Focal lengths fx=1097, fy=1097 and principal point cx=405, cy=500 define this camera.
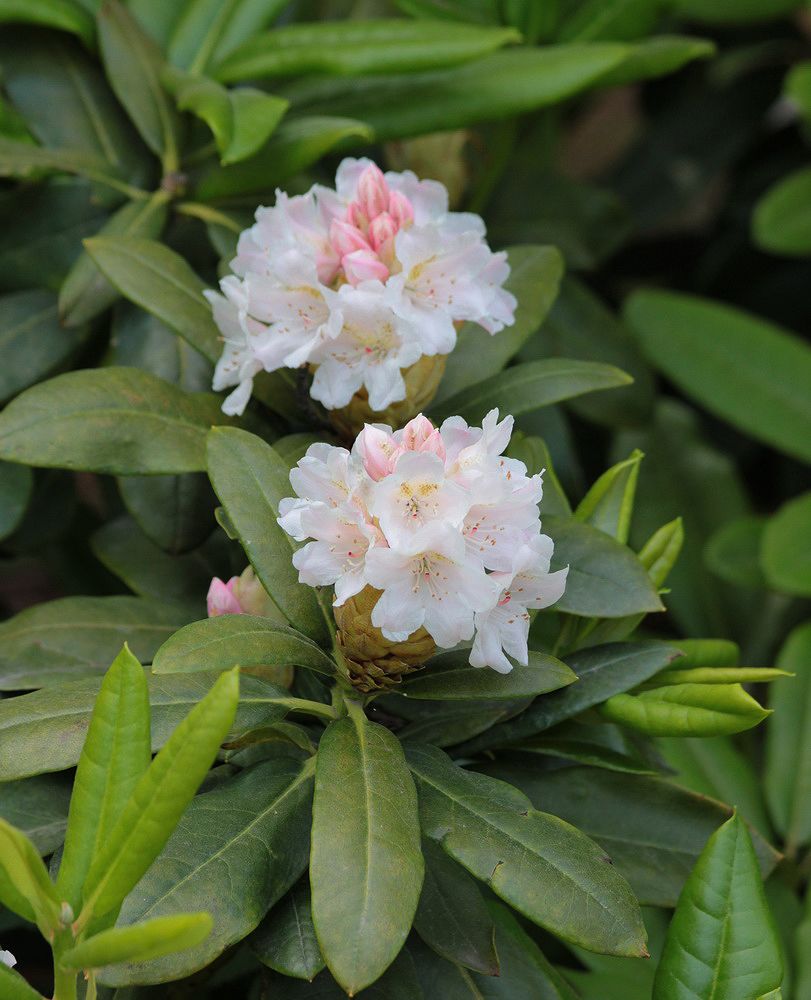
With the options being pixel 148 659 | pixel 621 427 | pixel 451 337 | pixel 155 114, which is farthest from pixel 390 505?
pixel 621 427

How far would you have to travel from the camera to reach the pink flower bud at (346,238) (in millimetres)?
983

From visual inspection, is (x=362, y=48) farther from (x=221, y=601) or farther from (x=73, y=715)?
(x=73, y=715)

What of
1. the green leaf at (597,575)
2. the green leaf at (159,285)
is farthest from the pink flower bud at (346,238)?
the green leaf at (597,575)

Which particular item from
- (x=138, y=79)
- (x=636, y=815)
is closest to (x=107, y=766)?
(x=636, y=815)

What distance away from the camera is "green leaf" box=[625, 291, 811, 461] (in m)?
1.77

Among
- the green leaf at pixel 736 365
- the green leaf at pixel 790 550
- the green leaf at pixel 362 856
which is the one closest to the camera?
the green leaf at pixel 362 856

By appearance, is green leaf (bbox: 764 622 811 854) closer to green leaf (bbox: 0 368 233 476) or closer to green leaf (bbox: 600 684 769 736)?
Answer: green leaf (bbox: 600 684 769 736)

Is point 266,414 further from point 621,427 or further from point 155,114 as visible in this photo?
Answer: point 621,427

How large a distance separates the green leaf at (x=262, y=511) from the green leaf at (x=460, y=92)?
1.95ft

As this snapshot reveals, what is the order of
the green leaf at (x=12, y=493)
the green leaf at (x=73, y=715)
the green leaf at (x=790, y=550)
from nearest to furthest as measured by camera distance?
the green leaf at (x=73, y=715)
the green leaf at (x=12, y=493)
the green leaf at (x=790, y=550)

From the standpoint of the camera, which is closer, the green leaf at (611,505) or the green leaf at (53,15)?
the green leaf at (611,505)

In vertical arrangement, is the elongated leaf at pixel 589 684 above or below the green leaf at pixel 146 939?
below

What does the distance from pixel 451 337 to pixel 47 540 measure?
724 mm

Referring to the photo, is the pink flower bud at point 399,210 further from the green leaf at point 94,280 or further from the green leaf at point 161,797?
the green leaf at point 161,797
